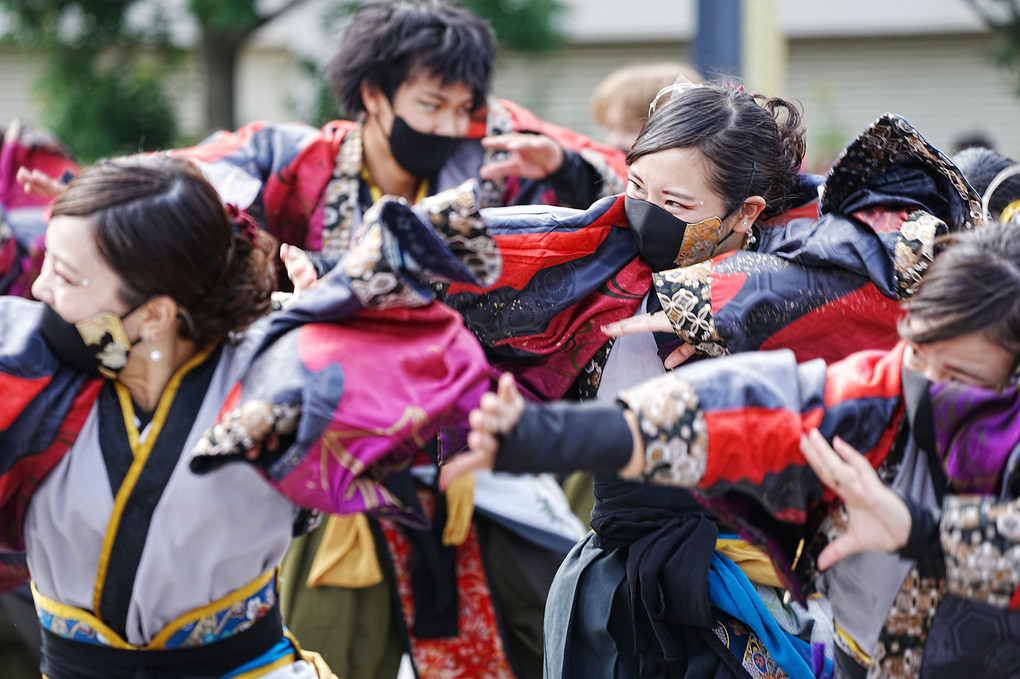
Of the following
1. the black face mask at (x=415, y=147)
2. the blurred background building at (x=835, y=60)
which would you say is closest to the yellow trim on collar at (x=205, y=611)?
the black face mask at (x=415, y=147)

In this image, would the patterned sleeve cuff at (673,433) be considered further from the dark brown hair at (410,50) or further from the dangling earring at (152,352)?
the dark brown hair at (410,50)

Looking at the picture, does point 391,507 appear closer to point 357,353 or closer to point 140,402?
point 357,353

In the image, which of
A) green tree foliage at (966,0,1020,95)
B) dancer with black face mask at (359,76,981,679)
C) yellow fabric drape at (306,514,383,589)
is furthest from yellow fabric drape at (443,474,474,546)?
green tree foliage at (966,0,1020,95)

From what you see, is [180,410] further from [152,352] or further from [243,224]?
[243,224]

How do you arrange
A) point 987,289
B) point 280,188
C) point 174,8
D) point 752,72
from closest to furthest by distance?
→ point 987,289 → point 280,188 → point 752,72 → point 174,8

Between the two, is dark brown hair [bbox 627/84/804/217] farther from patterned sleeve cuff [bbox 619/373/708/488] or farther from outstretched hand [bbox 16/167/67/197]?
outstretched hand [bbox 16/167/67/197]

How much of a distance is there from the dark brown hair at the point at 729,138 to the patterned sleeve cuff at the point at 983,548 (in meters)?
0.84

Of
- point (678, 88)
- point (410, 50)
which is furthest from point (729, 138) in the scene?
point (410, 50)

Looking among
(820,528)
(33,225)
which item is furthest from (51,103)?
(820,528)

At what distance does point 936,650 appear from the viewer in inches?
70.0

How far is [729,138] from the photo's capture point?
7.50 ft

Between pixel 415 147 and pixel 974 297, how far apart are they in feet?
6.70

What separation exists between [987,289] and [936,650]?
540 mm

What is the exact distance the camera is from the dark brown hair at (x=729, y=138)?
7.48 feet
